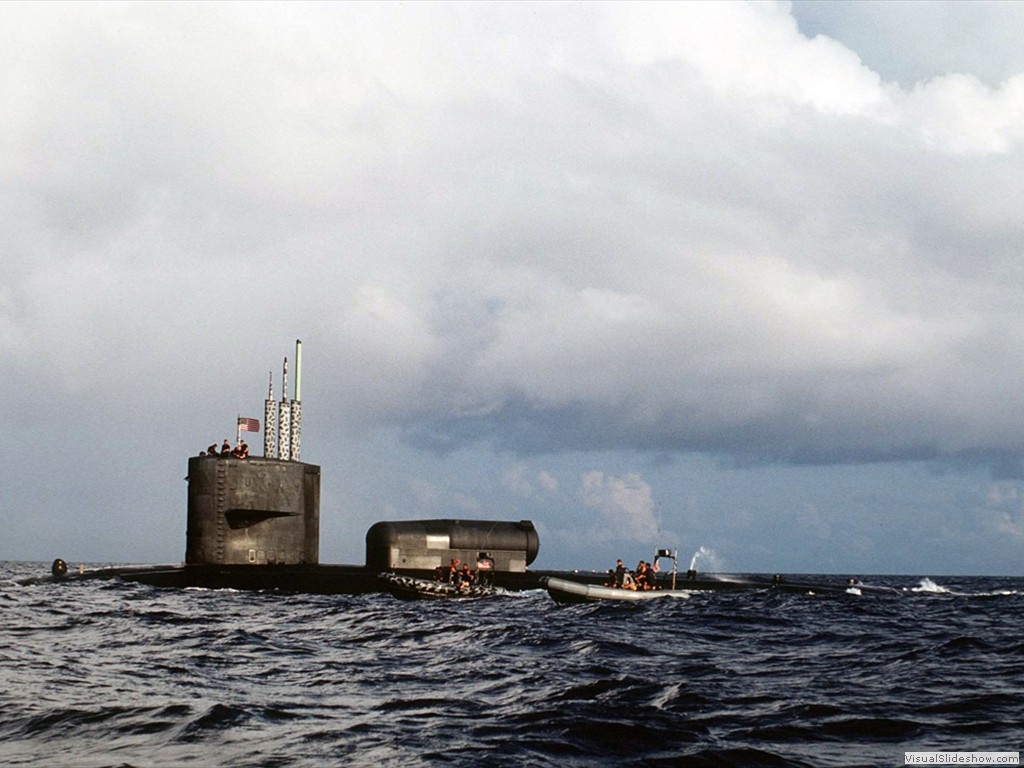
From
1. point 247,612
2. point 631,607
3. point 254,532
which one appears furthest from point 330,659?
point 254,532

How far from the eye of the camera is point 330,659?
70.4ft

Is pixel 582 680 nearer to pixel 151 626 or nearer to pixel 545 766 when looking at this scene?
pixel 545 766

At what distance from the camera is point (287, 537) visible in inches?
1854

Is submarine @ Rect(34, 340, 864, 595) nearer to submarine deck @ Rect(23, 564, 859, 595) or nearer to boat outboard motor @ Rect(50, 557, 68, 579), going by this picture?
submarine deck @ Rect(23, 564, 859, 595)

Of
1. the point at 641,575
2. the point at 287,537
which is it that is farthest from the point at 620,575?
the point at 287,537

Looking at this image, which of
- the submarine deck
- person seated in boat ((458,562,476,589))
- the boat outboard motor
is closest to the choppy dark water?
person seated in boat ((458,562,476,589))

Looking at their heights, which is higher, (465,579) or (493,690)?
(465,579)

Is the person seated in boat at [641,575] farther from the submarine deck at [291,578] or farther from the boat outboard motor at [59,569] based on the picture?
the boat outboard motor at [59,569]

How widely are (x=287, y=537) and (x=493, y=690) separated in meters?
31.2

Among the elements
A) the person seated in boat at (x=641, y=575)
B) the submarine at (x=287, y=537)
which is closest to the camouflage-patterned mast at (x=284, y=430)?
the submarine at (x=287, y=537)

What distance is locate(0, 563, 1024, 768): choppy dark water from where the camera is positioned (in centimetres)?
1303

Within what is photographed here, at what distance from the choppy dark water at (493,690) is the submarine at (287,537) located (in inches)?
456

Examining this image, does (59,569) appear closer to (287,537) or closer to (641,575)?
(287,537)

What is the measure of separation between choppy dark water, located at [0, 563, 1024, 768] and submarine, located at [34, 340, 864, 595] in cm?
1159
